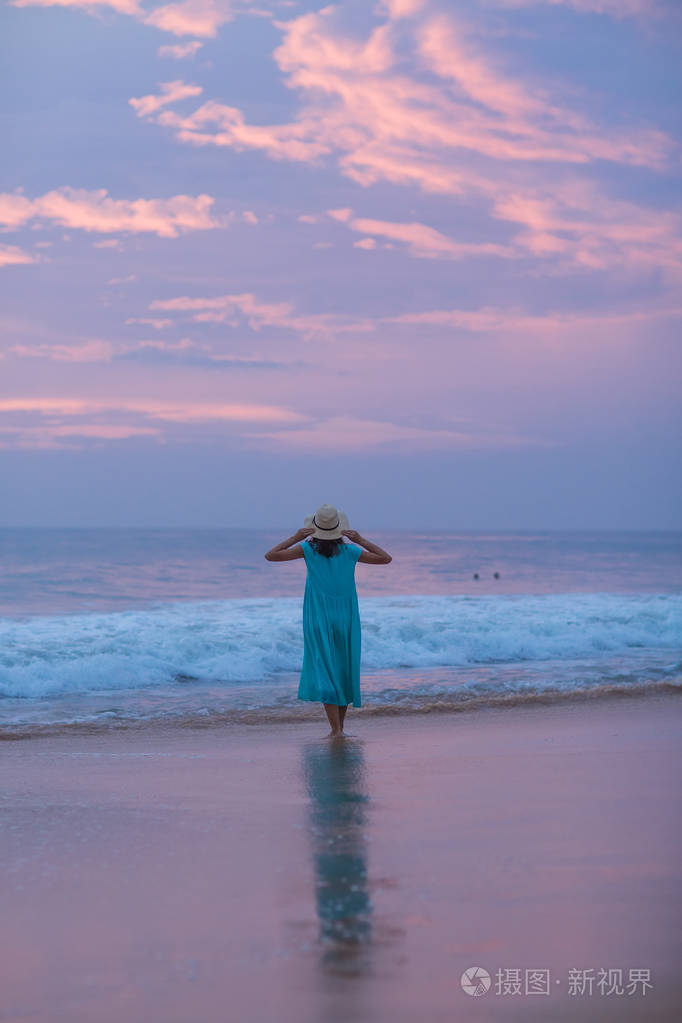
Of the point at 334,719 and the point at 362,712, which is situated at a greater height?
the point at 334,719

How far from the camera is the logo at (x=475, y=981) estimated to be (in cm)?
285

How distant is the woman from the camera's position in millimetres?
7426

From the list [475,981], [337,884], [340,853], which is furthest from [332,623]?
[475,981]

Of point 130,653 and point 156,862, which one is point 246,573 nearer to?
point 130,653

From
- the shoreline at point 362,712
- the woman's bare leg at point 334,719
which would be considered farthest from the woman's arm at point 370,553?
the shoreline at point 362,712

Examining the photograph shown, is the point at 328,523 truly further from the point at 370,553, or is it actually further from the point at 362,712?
Answer: the point at 362,712

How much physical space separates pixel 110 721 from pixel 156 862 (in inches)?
175

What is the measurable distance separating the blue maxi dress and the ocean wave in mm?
4055

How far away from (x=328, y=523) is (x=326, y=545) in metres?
0.18

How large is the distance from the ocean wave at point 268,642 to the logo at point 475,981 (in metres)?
8.17

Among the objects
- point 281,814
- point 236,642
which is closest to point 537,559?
point 236,642

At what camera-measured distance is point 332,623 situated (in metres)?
7.52

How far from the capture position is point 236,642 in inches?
518

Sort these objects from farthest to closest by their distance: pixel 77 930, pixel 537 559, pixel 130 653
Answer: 1. pixel 537 559
2. pixel 130 653
3. pixel 77 930
